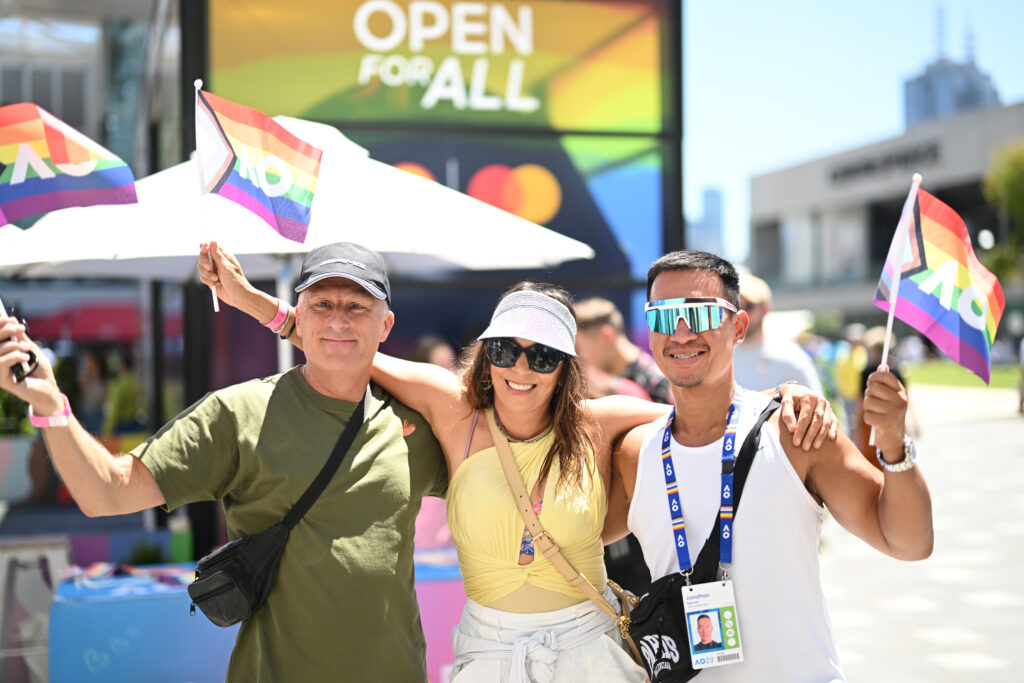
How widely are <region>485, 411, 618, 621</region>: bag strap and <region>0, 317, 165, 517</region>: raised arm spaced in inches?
35.9

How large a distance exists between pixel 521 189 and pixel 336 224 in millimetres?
3575

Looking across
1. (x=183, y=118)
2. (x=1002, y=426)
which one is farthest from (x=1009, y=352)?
(x=183, y=118)

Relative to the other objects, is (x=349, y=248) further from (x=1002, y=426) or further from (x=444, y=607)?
(x=1002, y=426)

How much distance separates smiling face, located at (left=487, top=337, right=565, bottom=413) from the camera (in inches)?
97.7

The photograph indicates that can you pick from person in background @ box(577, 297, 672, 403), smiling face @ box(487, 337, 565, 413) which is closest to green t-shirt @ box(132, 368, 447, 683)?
smiling face @ box(487, 337, 565, 413)

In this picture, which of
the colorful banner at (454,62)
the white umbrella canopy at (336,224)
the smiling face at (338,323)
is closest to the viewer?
the smiling face at (338,323)

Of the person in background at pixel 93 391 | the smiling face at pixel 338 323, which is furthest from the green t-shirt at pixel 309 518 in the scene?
the person in background at pixel 93 391

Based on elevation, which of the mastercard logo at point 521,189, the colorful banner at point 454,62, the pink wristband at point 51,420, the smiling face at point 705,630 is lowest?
the smiling face at point 705,630

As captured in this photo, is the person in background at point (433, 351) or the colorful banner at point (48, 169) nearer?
the colorful banner at point (48, 169)

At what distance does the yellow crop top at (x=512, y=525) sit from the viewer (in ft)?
7.97

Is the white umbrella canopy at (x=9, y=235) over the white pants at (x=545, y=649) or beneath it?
over

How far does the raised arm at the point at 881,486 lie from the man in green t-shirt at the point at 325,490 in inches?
43.1

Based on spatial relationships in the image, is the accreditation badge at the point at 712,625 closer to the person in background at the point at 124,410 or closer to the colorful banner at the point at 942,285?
the colorful banner at the point at 942,285

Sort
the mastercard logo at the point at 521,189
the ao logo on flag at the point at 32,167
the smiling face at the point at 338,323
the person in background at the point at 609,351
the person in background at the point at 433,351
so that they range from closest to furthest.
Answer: the ao logo on flag at the point at 32,167 < the smiling face at the point at 338,323 < the person in background at the point at 609,351 < the person in background at the point at 433,351 < the mastercard logo at the point at 521,189
